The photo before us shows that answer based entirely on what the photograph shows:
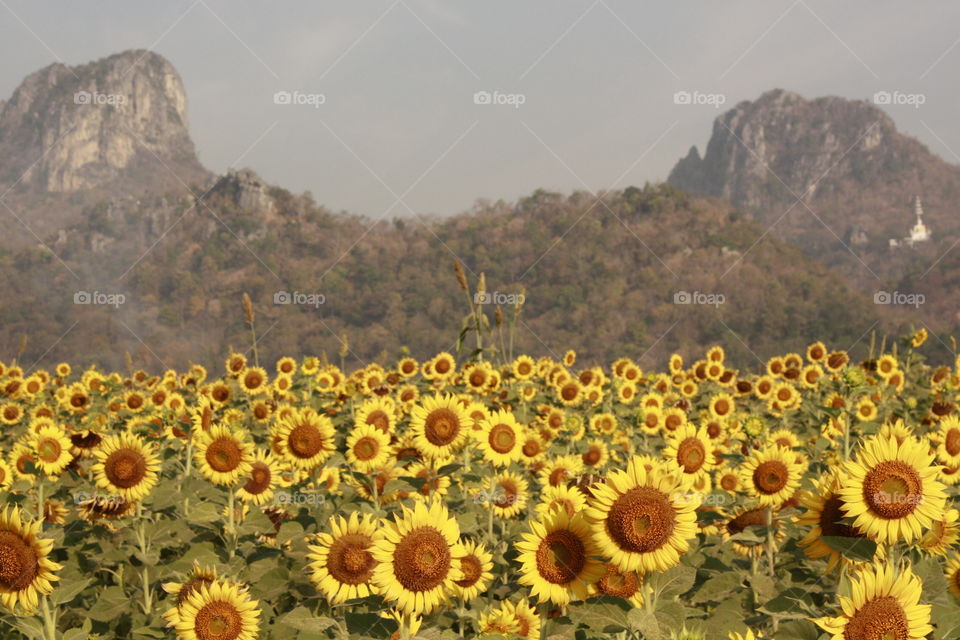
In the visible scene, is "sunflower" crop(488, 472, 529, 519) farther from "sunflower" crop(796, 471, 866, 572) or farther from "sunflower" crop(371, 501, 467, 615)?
"sunflower" crop(796, 471, 866, 572)

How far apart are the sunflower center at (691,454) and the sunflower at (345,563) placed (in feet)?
10.7

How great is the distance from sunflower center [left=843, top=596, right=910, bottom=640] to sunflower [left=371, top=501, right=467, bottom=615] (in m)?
1.28

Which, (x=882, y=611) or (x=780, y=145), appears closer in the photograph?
(x=882, y=611)

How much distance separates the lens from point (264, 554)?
13.0ft

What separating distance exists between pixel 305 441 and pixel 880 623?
3.46 metres

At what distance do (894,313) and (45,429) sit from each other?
50831 millimetres

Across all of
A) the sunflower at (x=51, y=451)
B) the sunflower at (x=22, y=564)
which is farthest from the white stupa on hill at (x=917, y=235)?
the sunflower at (x=22, y=564)

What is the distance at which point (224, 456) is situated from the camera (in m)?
4.38

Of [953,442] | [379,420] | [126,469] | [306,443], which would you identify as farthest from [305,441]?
[953,442]

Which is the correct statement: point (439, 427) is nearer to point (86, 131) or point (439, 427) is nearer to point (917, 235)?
point (917, 235)

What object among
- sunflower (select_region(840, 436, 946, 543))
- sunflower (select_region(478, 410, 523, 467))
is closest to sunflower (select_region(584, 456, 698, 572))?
sunflower (select_region(840, 436, 946, 543))

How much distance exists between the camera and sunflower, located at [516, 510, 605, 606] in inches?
97.8

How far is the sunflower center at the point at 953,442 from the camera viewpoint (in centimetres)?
516

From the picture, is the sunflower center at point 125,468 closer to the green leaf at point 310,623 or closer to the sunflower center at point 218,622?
the sunflower center at point 218,622
